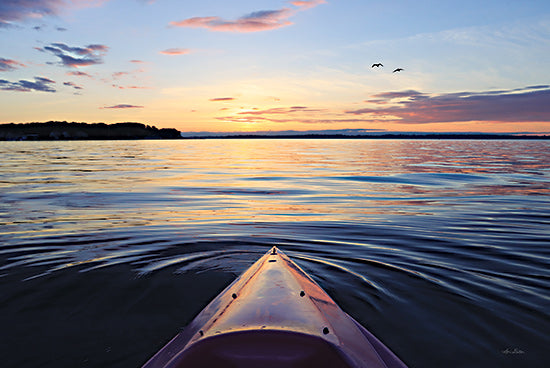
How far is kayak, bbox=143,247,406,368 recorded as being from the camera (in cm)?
230

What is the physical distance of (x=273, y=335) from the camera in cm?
245

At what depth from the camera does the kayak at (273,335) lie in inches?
90.4

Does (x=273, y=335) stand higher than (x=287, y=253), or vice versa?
(x=273, y=335)

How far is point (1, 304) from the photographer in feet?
15.3

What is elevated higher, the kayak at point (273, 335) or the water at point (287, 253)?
the kayak at point (273, 335)

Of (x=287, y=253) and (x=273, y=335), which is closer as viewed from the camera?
(x=273, y=335)

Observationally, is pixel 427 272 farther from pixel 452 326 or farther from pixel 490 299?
pixel 452 326

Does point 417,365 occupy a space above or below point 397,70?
below

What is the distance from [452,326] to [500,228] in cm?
567

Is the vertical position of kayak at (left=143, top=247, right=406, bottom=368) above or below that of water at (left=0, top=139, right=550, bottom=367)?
above


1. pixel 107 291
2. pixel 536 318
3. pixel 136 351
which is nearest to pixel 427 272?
pixel 536 318

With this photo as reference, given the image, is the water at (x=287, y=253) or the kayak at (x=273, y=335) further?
the water at (x=287, y=253)

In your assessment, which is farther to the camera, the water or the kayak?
the water

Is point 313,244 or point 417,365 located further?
point 313,244
